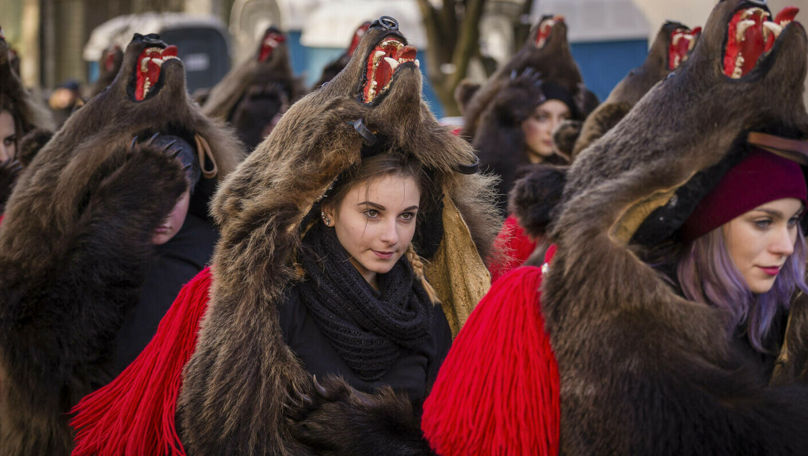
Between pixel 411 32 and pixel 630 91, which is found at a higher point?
pixel 630 91

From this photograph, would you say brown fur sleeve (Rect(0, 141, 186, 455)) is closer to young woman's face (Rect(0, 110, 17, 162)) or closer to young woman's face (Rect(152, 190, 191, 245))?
young woman's face (Rect(152, 190, 191, 245))

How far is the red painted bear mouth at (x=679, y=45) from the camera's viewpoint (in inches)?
179

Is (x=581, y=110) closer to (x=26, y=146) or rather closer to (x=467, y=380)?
(x=26, y=146)

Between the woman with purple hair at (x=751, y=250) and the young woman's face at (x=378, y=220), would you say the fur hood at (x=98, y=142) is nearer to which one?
the young woman's face at (x=378, y=220)

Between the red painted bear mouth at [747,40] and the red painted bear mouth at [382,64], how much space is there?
2.95 ft

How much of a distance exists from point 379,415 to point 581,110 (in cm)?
340

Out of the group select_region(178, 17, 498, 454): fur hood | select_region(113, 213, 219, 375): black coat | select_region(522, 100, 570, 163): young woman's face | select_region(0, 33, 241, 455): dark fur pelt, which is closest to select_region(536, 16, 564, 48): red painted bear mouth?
select_region(522, 100, 570, 163): young woman's face

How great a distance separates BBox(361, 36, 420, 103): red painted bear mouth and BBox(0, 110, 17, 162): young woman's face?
2578 millimetres

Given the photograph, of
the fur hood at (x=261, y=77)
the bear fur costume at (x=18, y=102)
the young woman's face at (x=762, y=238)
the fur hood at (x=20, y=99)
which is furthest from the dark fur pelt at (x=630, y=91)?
the fur hood at (x=20, y=99)

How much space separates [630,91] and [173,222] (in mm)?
2213

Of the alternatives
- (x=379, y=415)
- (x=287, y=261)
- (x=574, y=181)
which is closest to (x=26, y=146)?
(x=287, y=261)

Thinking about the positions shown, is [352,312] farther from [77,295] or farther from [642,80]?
[642,80]

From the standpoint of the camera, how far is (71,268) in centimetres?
353

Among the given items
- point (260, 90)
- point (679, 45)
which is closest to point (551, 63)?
point (679, 45)
